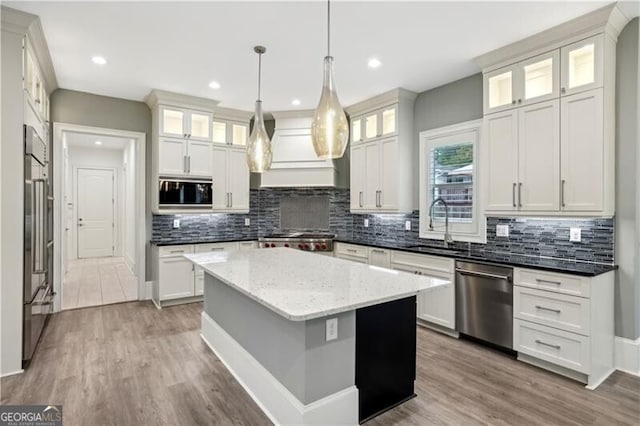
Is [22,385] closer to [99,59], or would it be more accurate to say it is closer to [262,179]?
[99,59]

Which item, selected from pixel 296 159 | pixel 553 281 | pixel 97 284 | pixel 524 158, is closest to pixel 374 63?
pixel 524 158

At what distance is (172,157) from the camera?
4.62 metres

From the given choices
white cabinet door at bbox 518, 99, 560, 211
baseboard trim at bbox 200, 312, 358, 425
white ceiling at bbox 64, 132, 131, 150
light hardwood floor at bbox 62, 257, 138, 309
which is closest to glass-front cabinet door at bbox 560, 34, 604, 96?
white cabinet door at bbox 518, 99, 560, 211

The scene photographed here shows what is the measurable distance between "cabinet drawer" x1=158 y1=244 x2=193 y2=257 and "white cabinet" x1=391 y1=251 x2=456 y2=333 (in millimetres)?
2832

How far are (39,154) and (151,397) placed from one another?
2435 mm

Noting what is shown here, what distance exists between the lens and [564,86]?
284 cm

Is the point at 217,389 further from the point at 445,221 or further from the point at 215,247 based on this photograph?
the point at 445,221

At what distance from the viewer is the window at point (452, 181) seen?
3836 mm

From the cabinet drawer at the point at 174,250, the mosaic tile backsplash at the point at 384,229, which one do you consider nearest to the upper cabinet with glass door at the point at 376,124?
the mosaic tile backsplash at the point at 384,229

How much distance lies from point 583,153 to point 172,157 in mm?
4507

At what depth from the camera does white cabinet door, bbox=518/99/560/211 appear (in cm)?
289

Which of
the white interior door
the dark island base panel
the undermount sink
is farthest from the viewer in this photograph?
the white interior door

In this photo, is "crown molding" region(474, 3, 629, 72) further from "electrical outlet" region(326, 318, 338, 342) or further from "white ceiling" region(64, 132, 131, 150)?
"white ceiling" region(64, 132, 131, 150)

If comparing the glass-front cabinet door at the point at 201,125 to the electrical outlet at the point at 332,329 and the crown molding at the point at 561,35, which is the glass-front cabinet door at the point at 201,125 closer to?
the crown molding at the point at 561,35
